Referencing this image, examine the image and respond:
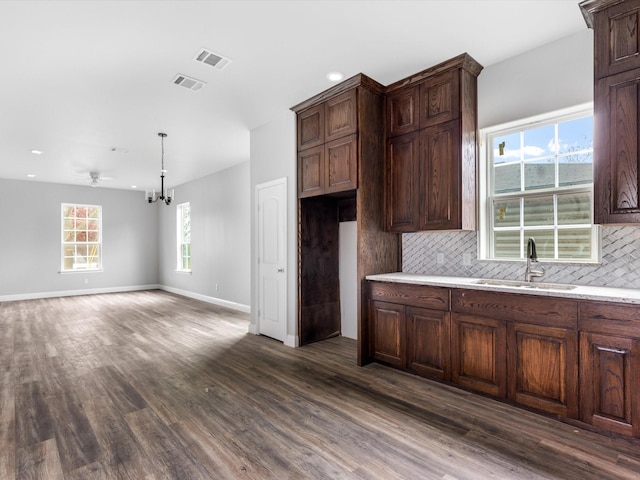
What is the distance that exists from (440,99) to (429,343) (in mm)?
2245

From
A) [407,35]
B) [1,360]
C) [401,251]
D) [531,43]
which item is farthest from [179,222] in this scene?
[531,43]

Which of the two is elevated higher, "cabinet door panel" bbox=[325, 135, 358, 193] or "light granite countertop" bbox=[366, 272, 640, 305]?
"cabinet door panel" bbox=[325, 135, 358, 193]

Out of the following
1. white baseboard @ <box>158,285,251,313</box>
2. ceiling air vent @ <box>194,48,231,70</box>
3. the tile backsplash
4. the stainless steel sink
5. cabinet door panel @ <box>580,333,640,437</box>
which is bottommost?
white baseboard @ <box>158,285,251,313</box>

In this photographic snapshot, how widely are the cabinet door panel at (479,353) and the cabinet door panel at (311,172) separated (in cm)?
205

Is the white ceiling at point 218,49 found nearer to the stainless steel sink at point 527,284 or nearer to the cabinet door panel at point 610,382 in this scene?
the stainless steel sink at point 527,284

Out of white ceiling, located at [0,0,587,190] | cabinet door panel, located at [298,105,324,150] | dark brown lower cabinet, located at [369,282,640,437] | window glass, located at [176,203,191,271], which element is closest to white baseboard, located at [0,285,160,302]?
window glass, located at [176,203,191,271]

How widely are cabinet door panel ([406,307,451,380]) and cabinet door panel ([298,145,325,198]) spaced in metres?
1.74

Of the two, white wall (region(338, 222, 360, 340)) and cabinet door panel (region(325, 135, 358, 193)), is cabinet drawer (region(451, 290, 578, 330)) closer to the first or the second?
cabinet door panel (region(325, 135, 358, 193))

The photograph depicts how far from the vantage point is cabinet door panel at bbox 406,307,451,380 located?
9.71 feet

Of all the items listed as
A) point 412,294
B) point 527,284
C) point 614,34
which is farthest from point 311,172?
point 614,34

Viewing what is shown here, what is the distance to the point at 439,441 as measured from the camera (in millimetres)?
2168

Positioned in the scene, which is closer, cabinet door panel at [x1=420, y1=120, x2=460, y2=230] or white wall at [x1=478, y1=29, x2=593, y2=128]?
white wall at [x1=478, y1=29, x2=593, y2=128]

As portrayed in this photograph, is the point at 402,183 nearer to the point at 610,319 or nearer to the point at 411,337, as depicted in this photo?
the point at 411,337

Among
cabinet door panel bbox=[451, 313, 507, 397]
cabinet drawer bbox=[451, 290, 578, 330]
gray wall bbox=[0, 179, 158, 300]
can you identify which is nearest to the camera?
cabinet drawer bbox=[451, 290, 578, 330]
